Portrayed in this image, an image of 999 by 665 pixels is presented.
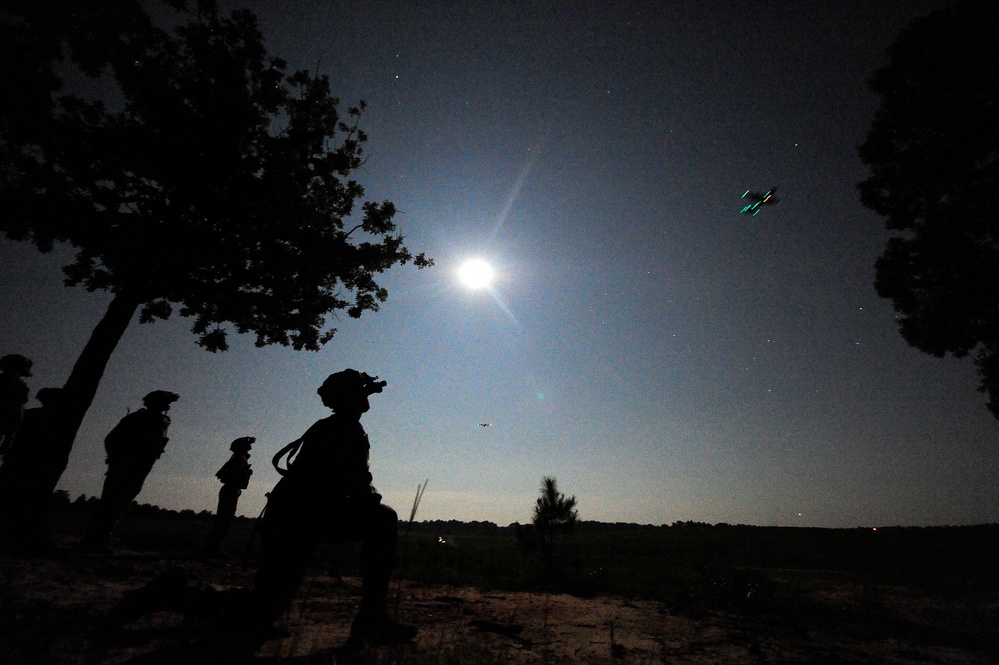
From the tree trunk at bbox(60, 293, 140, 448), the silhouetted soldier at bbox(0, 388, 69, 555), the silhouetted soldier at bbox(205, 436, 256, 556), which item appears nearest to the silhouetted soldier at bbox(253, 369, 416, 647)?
the silhouetted soldier at bbox(0, 388, 69, 555)

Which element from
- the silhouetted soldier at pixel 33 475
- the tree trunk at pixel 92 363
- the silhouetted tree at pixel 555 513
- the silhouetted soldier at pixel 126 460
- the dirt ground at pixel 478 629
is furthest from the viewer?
the silhouetted tree at pixel 555 513

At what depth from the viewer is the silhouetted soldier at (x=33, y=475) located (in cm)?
539

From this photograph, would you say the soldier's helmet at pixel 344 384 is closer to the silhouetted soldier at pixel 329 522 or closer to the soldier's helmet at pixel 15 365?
the silhouetted soldier at pixel 329 522

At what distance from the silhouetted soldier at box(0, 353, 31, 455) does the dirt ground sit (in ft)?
7.79

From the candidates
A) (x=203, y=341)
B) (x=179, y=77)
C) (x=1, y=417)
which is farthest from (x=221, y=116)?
(x=1, y=417)

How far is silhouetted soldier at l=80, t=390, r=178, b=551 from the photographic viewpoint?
255 inches

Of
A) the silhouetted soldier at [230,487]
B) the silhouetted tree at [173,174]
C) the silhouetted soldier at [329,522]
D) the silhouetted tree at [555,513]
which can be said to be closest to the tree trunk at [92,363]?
the silhouetted tree at [173,174]

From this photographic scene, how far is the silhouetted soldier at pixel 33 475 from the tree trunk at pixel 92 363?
0.44 ft

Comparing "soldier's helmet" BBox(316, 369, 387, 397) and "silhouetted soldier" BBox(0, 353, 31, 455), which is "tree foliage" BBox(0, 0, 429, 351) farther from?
"soldier's helmet" BBox(316, 369, 387, 397)

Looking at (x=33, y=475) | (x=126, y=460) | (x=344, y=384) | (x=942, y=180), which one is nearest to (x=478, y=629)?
(x=344, y=384)

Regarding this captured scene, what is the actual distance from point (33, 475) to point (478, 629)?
273 inches

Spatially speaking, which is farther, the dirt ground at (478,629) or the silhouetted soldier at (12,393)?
the silhouetted soldier at (12,393)

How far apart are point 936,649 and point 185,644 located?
7345mm

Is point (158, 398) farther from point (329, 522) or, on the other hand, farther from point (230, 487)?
point (329, 522)
